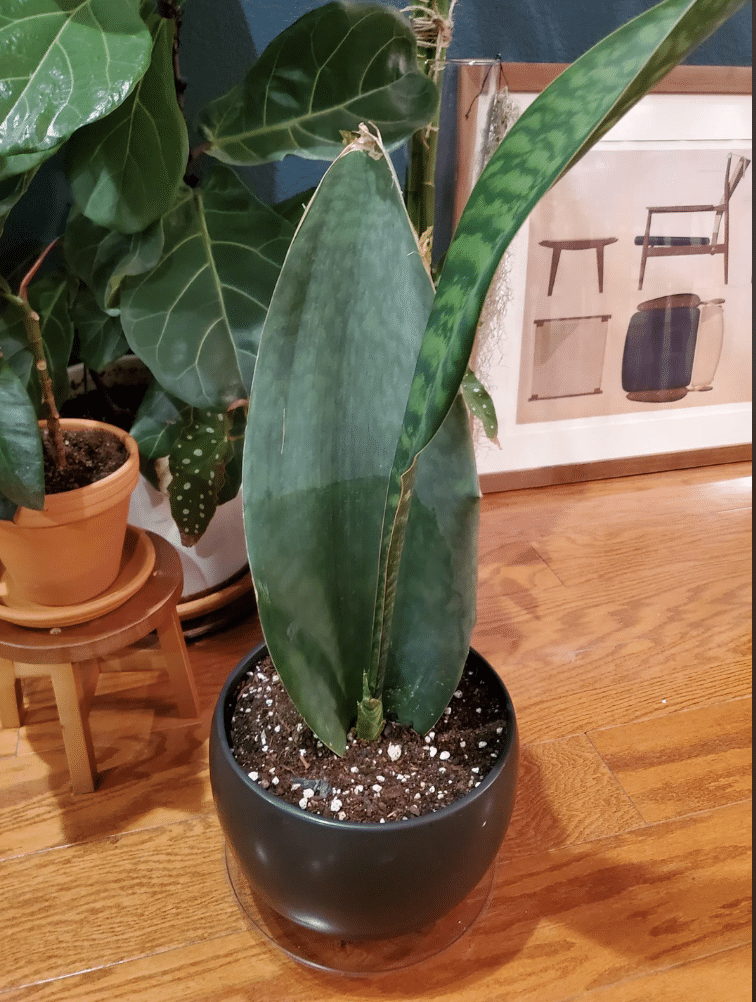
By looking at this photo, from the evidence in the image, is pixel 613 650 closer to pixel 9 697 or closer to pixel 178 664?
pixel 178 664

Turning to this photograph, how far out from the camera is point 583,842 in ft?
2.54

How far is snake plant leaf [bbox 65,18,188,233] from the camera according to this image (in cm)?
71

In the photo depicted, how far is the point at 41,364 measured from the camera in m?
0.72

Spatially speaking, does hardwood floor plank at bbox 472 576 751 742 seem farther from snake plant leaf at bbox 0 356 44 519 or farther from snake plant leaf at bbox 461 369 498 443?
snake plant leaf at bbox 0 356 44 519

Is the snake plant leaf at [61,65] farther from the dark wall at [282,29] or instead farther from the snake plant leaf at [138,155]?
the dark wall at [282,29]

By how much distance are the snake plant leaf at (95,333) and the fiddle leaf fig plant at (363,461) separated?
0.47m

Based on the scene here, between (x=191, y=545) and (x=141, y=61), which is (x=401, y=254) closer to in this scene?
(x=141, y=61)

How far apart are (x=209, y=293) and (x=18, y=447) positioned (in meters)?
0.26

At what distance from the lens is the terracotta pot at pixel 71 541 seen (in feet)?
2.34

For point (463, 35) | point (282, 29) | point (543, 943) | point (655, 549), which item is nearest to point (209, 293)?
point (282, 29)

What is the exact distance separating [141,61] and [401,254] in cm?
28

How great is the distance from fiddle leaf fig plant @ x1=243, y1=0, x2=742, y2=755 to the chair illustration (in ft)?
2.97

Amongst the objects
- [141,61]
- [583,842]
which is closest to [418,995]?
[583,842]

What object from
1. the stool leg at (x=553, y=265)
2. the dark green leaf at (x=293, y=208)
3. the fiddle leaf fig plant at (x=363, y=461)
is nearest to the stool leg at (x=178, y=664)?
the fiddle leaf fig plant at (x=363, y=461)
